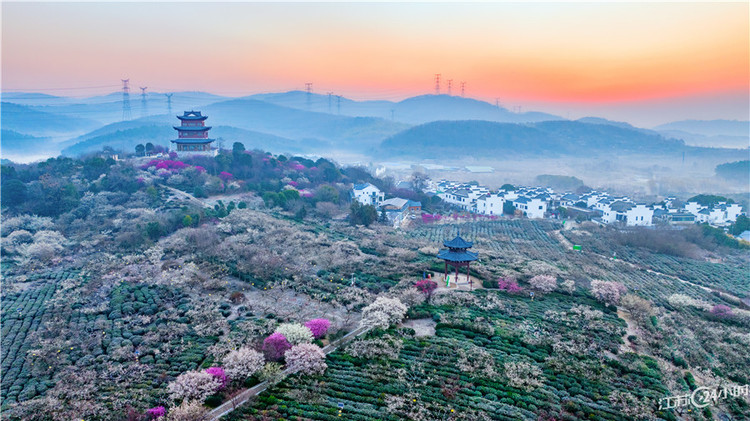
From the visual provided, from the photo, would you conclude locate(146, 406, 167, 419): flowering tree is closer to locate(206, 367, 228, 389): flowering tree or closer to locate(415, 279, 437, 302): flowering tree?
locate(206, 367, 228, 389): flowering tree

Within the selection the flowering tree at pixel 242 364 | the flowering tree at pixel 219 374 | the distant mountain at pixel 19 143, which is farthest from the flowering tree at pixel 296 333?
the distant mountain at pixel 19 143

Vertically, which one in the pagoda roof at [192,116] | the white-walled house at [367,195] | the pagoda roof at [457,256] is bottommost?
the pagoda roof at [457,256]

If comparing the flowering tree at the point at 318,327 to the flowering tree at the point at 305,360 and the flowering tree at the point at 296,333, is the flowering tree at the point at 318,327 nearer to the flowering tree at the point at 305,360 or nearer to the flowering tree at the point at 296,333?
the flowering tree at the point at 296,333

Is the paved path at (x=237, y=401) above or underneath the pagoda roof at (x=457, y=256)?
underneath

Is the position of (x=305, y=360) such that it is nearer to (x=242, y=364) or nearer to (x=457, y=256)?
(x=242, y=364)

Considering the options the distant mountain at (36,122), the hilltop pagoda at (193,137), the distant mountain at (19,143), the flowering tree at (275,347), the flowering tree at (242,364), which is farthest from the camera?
the distant mountain at (36,122)

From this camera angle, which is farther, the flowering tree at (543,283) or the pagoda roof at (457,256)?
the flowering tree at (543,283)

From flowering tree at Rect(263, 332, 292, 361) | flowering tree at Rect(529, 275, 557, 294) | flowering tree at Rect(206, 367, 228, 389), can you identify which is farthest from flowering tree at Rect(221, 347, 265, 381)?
flowering tree at Rect(529, 275, 557, 294)
